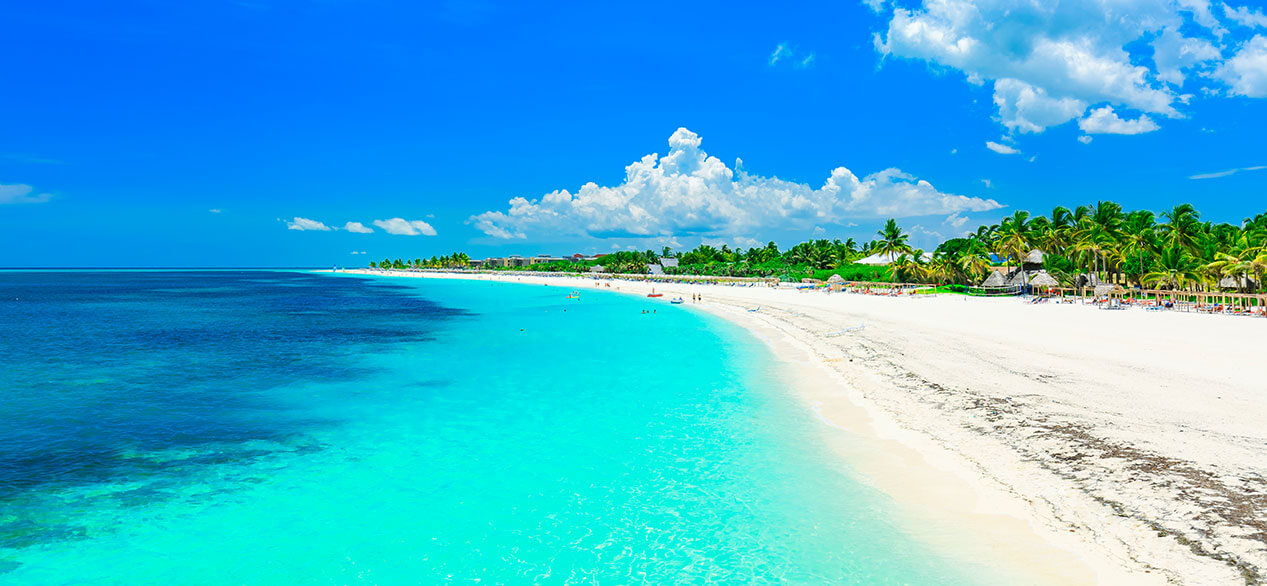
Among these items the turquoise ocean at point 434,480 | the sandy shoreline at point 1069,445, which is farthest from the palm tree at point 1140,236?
the turquoise ocean at point 434,480

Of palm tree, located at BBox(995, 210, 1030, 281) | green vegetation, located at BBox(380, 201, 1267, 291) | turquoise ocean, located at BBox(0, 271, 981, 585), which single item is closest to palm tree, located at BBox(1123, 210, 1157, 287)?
green vegetation, located at BBox(380, 201, 1267, 291)

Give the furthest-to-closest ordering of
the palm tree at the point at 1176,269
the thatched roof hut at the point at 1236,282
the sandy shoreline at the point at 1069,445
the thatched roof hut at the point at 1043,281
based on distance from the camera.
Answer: the thatched roof hut at the point at 1043,281 → the palm tree at the point at 1176,269 → the thatched roof hut at the point at 1236,282 → the sandy shoreline at the point at 1069,445

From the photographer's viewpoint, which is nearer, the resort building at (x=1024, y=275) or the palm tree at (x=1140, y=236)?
the palm tree at (x=1140, y=236)

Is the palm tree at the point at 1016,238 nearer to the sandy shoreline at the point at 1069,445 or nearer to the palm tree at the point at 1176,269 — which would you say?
the palm tree at the point at 1176,269

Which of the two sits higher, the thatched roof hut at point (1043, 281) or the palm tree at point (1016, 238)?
the palm tree at point (1016, 238)

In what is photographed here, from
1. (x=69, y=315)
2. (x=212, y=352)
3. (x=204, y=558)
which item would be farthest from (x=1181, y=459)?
(x=69, y=315)

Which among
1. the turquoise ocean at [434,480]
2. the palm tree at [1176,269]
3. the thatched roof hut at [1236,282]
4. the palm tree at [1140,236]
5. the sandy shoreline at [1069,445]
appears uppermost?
the palm tree at [1140,236]

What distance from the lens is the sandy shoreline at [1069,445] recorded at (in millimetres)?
6359

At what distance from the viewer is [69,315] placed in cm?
4569

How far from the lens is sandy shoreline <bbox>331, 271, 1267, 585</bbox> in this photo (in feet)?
20.9

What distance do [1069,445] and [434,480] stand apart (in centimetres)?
956

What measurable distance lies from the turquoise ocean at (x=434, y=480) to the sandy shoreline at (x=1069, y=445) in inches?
33.9

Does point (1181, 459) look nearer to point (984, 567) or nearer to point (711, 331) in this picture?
point (984, 567)

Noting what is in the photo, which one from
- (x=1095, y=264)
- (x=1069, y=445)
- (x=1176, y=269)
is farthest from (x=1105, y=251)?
(x=1069, y=445)
